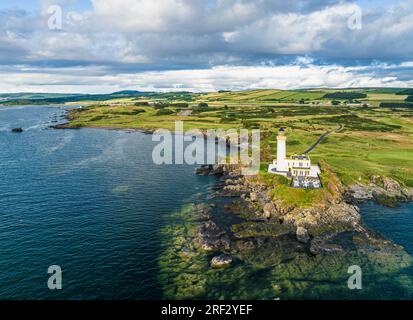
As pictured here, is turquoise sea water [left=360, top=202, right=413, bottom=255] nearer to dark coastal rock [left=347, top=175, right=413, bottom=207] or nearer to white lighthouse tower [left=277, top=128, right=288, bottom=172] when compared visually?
dark coastal rock [left=347, top=175, right=413, bottom=207]

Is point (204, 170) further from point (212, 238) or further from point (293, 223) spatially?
point (212, 238)

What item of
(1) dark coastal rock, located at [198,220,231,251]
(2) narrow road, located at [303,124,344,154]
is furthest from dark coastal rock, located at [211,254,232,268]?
(2) narrow road, located at [303,124,344,154]

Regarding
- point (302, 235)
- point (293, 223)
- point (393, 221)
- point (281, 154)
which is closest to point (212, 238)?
point (302, 235)

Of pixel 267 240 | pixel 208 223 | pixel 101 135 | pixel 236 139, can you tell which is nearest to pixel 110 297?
pixel 208 223

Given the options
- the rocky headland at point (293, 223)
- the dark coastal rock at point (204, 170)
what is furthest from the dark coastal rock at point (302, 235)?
the dark coastal rock at point (204, 170)

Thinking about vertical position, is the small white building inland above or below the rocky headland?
above

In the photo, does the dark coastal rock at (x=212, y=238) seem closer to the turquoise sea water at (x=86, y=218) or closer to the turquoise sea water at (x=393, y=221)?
the turquoise sea water at (x=86, y=218)
